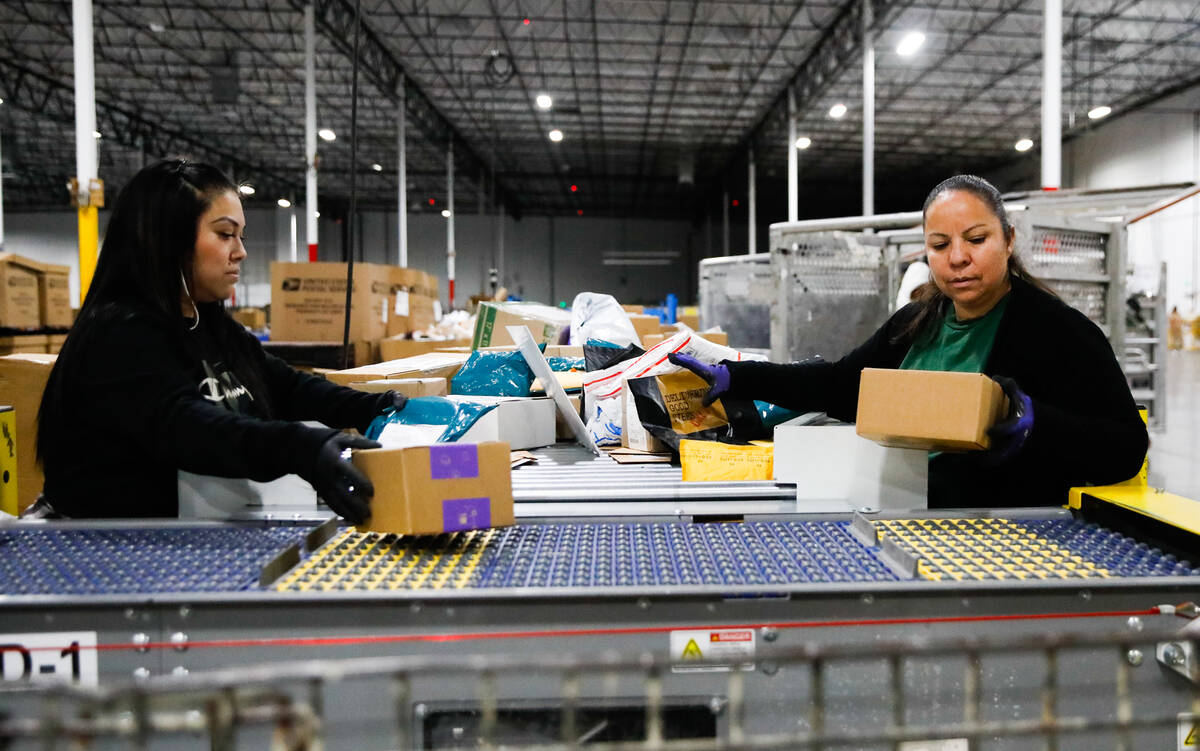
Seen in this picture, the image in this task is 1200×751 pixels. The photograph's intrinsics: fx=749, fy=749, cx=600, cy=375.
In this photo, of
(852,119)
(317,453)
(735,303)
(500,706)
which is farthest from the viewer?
(852,119)

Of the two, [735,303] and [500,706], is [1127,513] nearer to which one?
[500,706]

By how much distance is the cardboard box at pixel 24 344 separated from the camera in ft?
17.2

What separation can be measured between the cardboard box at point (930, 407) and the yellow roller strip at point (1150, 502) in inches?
9.4

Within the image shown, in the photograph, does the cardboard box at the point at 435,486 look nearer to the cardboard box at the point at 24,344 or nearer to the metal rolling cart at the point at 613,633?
the metal rolling cart at the point at 613,633

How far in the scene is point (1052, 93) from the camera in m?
5.60

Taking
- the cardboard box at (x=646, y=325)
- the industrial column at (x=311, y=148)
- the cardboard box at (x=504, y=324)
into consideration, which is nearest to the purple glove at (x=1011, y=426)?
the cardboard box at (x=504, y=324)

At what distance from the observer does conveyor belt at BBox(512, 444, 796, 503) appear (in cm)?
159

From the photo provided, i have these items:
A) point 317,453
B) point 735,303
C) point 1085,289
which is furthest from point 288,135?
point 317,453

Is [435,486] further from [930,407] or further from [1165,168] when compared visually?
[1165,168]

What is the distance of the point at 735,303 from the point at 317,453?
6.12m

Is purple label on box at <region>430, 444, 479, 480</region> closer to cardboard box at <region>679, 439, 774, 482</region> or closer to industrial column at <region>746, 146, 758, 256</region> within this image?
cardboard box at <region>679, 439, 774, 482</region>

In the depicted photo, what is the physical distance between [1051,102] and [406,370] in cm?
534

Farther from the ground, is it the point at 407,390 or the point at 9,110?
the point at 9,110

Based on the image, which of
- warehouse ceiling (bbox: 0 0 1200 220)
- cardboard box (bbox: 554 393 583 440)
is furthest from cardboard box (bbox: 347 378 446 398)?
warehouse ceiling (bbox: 0 0 1200 220)
